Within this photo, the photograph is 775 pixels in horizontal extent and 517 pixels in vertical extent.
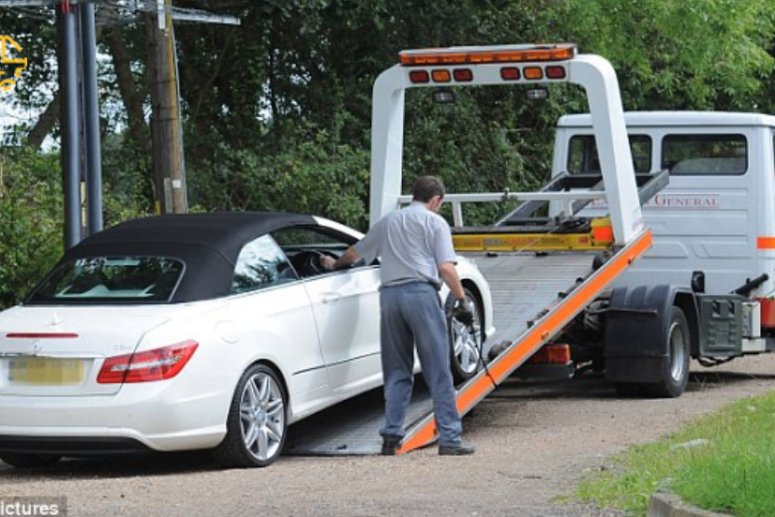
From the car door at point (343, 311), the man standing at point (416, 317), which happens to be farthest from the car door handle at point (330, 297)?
the man standing at point (416, 317)

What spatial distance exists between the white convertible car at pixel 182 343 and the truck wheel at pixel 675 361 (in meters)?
3.37

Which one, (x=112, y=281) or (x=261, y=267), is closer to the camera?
(x=112, y=281)

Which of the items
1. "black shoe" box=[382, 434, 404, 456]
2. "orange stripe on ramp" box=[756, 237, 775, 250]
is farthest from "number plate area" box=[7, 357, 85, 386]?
"orange stripe on ramp" box=[756, 237, 775, 250]

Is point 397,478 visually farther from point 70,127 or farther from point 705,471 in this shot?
point 70,127

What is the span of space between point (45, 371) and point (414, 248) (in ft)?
8.63

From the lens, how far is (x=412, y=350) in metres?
10.8

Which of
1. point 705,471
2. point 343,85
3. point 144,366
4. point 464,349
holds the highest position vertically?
point 343,85

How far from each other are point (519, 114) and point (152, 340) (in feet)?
54.6

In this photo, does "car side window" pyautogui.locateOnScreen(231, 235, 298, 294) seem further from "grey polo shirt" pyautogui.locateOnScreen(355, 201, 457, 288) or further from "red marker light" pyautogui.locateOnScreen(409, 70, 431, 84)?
"red marker light" pyautogui.locateOnScreen(409, 70, 431, 84)

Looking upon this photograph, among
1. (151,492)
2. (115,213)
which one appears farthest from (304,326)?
(115,213)

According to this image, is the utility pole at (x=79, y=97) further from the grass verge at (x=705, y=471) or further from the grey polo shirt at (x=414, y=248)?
the grass verge at (x=705, y=471)

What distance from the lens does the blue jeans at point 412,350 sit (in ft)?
34.8

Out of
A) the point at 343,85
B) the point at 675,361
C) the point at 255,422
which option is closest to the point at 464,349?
the point at 255,422

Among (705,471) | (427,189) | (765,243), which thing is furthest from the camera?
(765,243)
